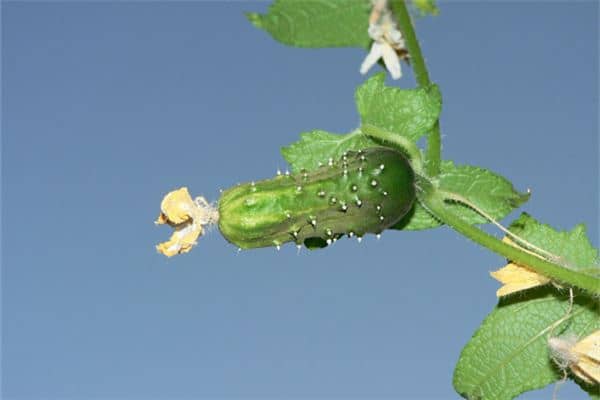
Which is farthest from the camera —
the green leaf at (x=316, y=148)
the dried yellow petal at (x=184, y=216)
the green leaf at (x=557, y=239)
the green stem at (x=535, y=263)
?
the green leaf at (x=316, y=148)

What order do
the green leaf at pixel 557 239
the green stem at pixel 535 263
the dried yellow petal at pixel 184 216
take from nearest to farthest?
1. the green stem at pixel 535 263
2. the dried yellow petal at pixel 184 216
3. the green leaf at pixel 557 239

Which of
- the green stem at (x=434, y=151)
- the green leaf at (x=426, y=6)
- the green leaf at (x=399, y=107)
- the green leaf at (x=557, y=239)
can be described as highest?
the green leaf at (x=426, y=6)

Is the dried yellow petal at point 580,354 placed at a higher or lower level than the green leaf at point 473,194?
lower

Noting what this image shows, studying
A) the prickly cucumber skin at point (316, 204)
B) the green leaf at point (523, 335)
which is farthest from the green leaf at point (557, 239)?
the prickly cucumber skin at point (316, 204)

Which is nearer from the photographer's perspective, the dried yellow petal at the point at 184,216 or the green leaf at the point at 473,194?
the dried yellow petal at the point at 184,216

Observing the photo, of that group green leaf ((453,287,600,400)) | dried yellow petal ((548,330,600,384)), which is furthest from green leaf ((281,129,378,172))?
dried yellow petal ((548,330,600,384))

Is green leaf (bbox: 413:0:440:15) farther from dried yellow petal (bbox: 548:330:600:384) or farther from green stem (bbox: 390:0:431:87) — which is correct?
dried yellow petal (bbox: 548:330:600:384)

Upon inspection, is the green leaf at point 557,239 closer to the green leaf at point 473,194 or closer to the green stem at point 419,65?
the green leaf at point 473,194
